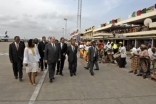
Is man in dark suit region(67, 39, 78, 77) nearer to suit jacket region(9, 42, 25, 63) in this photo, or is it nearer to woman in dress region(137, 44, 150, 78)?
suit jacket region(9, 42, 25, 63)

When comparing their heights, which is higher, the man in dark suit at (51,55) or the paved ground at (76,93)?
the man in dark suit at (51,55)

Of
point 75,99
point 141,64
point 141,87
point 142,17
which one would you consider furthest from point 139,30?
point 75,99

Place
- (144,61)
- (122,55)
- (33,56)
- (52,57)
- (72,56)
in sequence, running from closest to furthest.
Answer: (33,56) < (52,57) < (144,61) < (72,56) < (122,55)

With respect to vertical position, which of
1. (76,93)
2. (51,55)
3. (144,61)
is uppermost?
(51,55)

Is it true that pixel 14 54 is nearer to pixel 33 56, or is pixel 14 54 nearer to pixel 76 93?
pixel 33 56

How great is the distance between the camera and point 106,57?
1438 centimetres

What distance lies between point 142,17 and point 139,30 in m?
2.84

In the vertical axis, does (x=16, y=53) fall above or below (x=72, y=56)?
above

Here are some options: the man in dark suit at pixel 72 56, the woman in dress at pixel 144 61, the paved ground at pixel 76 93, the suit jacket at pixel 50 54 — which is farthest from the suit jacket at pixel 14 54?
the woman in dress at pixel 144 61

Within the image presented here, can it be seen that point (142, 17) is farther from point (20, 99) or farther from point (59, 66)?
point (20, 99)

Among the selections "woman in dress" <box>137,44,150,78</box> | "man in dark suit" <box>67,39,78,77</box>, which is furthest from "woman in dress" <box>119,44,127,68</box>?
"man in dark suit" <box>67,39,78,77</box>

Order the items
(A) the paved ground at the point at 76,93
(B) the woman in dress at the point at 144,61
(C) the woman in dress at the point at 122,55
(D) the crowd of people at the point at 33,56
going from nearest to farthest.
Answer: (A) the paved ground at the point at 76,93
(D) the crowd of people at the point at 33,56
(B) the woman in dress at the point at 144,61
(C) the woman in dress at the point at 122,55

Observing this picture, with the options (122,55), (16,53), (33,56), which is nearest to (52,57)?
(33,56)

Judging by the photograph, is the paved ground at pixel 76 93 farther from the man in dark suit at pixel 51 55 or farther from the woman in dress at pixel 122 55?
the woman in dress at pixel 122 55
